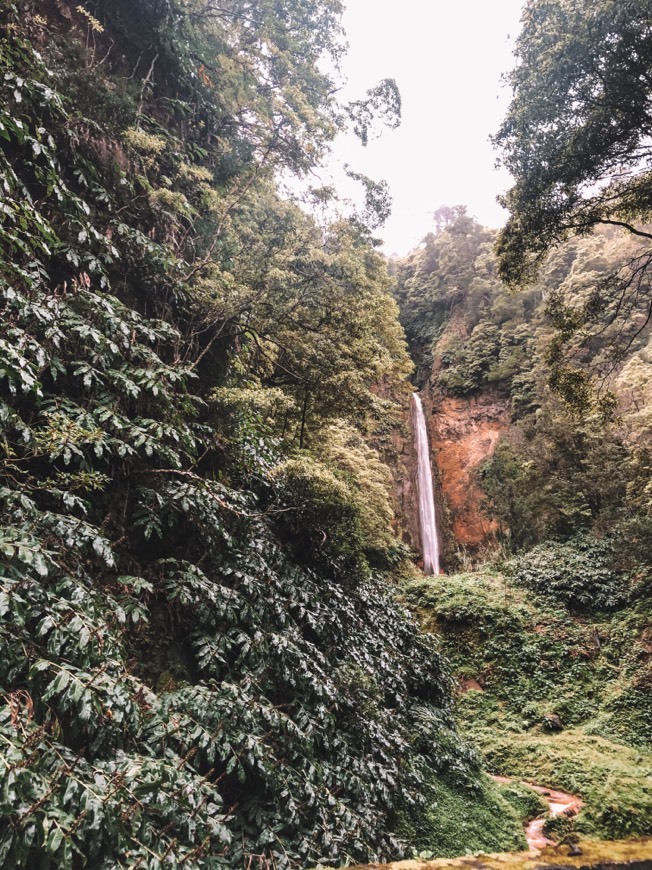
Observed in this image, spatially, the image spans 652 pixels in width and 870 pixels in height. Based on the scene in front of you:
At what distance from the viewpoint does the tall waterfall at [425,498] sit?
2116 centimetres

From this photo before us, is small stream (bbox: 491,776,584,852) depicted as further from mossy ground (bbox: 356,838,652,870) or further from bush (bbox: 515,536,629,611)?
bush (bbox: 515,536,629,611)

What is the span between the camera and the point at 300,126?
8.56m

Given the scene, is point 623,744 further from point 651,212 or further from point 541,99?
point 541,99

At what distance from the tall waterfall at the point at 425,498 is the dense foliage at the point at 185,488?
43.2 ft

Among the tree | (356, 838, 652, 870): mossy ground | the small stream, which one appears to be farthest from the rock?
(356, 838, 652, 870): mossy ground

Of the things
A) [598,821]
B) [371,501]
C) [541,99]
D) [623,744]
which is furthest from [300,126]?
[623,744]

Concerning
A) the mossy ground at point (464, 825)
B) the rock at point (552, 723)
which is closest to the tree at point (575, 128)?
the mossy ground at point (464, 825)

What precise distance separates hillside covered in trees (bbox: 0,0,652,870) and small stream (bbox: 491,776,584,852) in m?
0.15

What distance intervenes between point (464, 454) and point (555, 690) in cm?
1432

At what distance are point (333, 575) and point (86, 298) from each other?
4.79 m

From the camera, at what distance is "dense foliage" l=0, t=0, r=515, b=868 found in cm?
259

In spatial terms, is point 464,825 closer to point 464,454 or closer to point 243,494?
point 243,494

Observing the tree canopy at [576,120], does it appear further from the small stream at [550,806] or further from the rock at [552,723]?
the rock at [552,723]

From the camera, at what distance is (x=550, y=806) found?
552 cm
